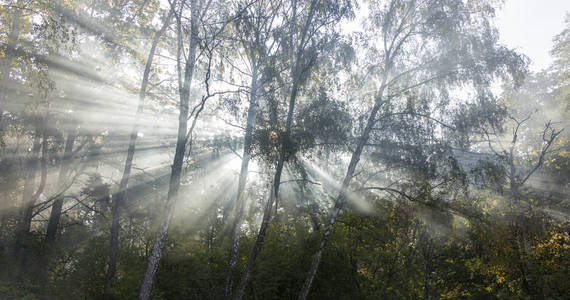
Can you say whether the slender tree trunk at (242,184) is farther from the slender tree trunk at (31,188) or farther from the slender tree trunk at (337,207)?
the slender tree trunk at (31,188)

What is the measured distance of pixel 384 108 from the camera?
10.5 m

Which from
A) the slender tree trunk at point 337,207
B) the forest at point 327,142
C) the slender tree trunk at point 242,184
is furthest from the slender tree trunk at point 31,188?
the slender tree trunk at point 337,207

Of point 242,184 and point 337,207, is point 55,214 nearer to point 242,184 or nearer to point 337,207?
point 242,184

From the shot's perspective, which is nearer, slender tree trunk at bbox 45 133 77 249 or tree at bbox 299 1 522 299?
tree at bbox 299 1 522 299

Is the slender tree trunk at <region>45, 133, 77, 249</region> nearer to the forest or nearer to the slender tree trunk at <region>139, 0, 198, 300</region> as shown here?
the forest

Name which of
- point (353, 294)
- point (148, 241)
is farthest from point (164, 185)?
point (353, 294)

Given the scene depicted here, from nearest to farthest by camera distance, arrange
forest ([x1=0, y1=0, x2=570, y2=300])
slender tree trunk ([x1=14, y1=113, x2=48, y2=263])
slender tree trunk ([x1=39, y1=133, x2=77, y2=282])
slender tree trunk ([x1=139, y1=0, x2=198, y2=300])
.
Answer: slender tree trunk ([x1=139, y1=0, x2=198, y2=300]) < forest ([x1=0, y1=0, x2=570, y2=300]) < slender tree trunk ([x1=14, y1=113, x2=48, y2=263]) < slender tree trunk ([x1=39, y1=133, x2=77, y2=282])

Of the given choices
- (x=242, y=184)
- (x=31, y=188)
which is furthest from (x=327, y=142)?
(x=31, y=188)

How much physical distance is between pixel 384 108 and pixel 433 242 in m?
5.11

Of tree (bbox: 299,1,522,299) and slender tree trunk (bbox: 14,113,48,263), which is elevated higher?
tree (bbox: 299,1,522,299)

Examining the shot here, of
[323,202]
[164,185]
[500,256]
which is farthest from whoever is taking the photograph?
[164,185]

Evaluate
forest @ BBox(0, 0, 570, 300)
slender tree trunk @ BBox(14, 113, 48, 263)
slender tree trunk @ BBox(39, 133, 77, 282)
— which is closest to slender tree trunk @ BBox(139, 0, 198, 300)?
forest @ BBox(0, 0, 570, 300)

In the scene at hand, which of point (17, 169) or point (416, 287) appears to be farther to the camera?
point (17, 169)

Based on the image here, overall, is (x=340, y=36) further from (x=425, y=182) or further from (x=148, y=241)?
(x=148, y=241)
